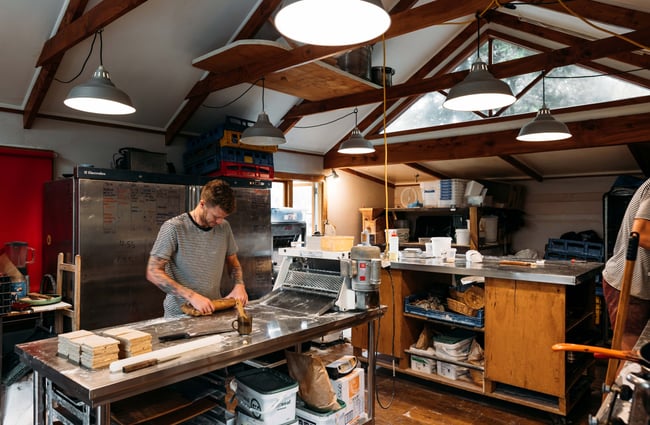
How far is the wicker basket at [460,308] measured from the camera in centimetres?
334

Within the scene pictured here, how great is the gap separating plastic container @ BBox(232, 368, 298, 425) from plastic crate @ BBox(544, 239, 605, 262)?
4810mm

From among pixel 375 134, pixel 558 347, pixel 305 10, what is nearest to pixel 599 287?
pixel 375 134

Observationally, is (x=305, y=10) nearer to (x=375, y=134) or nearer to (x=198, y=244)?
(x=198, y=244)

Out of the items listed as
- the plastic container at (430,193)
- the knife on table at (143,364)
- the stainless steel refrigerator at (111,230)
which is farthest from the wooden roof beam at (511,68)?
the knife on table at (143,364)

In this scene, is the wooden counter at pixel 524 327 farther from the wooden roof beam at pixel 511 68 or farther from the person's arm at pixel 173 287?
the wooden roof beam at pixel 511 68

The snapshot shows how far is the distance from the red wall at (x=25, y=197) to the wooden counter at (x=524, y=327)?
11.3 feet

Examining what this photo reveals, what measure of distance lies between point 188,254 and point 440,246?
7.43 ft

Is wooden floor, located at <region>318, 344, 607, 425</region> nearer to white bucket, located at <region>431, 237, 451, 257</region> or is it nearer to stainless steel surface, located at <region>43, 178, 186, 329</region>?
white bucket, located at <region>431, 237, 451, 257</region>

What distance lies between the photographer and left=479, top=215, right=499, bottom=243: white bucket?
6570mm

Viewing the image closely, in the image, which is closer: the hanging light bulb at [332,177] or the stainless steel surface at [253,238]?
the stainless steel surface at [253,238]

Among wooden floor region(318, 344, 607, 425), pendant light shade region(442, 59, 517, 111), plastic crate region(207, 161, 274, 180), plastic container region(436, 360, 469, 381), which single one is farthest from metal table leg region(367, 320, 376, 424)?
plastic crate region(207, 161, 274, 180)

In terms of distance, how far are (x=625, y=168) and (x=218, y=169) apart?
18.1 ft

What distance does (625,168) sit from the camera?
609 centimetres

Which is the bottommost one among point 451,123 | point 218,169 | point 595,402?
point 595,402
